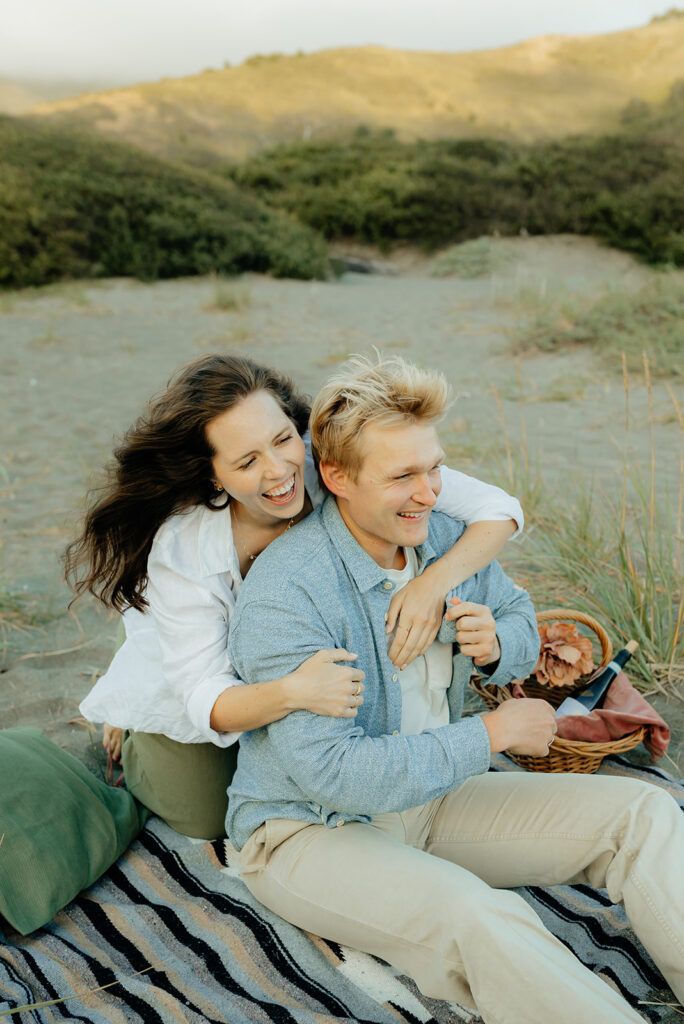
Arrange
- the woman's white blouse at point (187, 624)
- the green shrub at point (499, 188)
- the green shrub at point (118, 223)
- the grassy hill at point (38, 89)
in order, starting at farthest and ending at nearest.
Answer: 1. the grassy hill at point (38, 89)
2. the green shrub at point (499, 188)
3. the green shrub at point (118, 223)
4. the woman's white blouse at point (187, 624)

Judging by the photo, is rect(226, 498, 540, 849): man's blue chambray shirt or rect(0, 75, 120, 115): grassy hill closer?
rect(226, 498, 540, 849): man's blue chambray shirt

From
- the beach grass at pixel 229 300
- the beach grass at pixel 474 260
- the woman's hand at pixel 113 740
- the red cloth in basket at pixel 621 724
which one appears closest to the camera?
the red cloth in basket at pixel 621 724

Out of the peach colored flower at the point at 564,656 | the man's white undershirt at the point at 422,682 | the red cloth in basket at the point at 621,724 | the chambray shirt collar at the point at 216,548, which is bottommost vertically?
the red cloth in basket at the point at 621,724

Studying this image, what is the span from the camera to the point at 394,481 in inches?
81.8

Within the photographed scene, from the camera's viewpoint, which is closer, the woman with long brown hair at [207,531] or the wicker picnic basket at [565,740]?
the woman with long brown hair at [207,531]

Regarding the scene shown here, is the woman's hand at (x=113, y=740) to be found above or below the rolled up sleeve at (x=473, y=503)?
below

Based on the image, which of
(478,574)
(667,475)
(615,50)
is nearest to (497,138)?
(615,50)

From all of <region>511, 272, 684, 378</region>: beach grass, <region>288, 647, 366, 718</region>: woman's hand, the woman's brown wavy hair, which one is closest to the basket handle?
the woman's brown wavy hair

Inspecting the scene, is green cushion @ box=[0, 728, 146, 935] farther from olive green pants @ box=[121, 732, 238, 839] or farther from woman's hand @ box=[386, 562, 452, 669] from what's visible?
woman's hand @ box=[386, 562, 452, 669]

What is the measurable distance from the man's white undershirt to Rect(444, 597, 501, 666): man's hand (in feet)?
0.38

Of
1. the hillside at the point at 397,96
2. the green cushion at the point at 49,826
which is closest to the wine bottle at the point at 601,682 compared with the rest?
the green cushion at the point at 49,826

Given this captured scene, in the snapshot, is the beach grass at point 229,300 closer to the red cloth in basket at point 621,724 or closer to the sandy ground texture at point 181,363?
the sandy ground texture at point 181,363

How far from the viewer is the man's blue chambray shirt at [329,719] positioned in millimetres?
1919

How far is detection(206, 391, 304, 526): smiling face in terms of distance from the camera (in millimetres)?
2266
